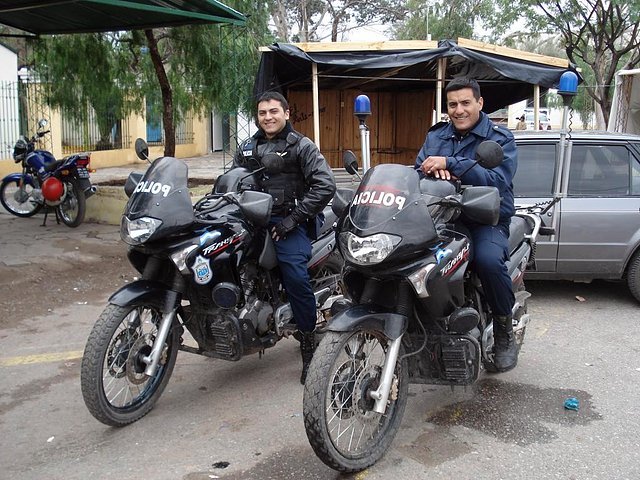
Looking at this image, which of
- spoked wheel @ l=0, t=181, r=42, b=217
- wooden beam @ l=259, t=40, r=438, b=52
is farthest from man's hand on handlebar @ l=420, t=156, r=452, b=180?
spoked wheel @ l=0, t=181, r=42, b=217

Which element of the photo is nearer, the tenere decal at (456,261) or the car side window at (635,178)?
the tenere decal at (456,261)

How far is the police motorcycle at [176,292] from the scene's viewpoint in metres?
3.86

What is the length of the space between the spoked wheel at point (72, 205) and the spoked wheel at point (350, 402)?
741cm

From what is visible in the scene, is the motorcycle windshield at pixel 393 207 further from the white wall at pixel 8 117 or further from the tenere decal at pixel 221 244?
the white wall at pixel 8 117

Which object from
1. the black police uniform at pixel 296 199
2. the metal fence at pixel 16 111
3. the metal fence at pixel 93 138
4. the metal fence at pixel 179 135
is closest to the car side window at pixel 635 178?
the black police uniform at pixel 296 199

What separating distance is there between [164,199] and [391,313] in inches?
57.7

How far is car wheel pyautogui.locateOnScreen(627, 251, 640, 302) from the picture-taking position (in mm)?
6473

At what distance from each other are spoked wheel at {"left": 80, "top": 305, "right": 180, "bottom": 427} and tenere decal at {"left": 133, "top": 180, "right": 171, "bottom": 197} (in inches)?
26.7

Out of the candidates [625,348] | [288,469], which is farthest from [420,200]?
[625,348]

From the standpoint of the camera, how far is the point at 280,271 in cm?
462

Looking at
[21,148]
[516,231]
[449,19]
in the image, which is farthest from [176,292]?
[449,19]

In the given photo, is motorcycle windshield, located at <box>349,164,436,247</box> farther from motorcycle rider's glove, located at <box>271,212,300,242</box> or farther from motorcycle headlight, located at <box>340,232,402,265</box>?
motorcycle rider's glove, located at <box>271,212,300,242</box>

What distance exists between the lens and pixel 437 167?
12.4ft

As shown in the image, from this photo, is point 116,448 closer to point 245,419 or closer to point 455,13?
point 245,419
